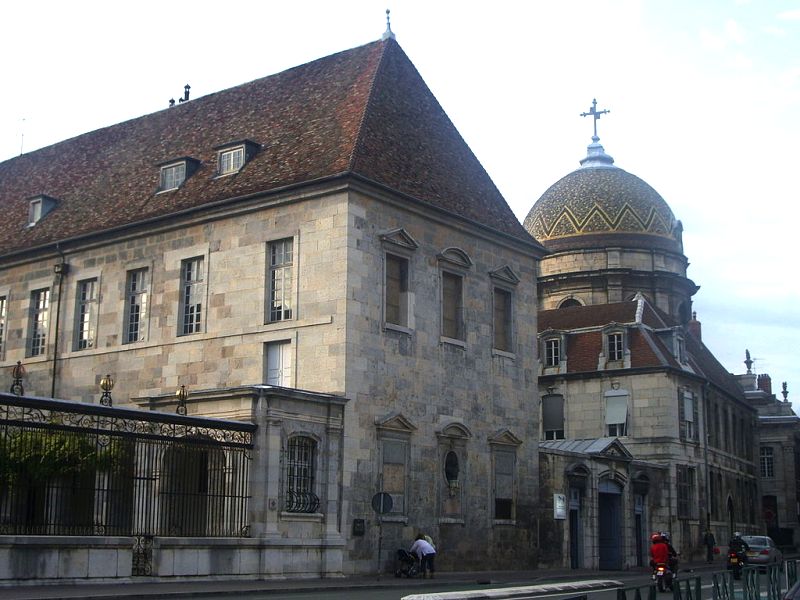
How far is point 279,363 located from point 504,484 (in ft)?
25.7

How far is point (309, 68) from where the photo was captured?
35469mm

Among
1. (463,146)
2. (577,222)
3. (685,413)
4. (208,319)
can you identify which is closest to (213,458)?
(208,319)

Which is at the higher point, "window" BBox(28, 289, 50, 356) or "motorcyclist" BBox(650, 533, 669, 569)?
"window" BBox(28, 289, 50, 356)

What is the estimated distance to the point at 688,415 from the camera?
50.4 meters

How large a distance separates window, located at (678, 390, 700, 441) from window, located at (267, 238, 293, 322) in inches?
992

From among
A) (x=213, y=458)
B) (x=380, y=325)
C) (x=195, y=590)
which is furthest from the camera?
(x=380, y=325)

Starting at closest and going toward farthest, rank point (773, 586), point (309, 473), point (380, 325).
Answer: point (773, 586) → point (309, 473) → point (380, 325)

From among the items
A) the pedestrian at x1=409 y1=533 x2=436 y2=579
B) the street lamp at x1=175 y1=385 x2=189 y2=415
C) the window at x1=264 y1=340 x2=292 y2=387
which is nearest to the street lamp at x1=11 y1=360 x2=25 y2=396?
the street lamp at x1=175 y1=385 x2=189 y2=415

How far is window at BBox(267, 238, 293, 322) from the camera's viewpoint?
29578 mm

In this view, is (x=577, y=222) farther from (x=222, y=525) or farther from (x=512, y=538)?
(x=222, y=525)

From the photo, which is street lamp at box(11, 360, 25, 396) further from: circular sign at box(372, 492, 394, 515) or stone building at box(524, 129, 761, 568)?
stone building at box(524, 129, 761, 568)

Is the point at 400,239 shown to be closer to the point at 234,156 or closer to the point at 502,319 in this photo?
the point at 502,319

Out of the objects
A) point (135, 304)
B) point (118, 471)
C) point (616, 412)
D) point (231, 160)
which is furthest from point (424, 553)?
point (616, 412)

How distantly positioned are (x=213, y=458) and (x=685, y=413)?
101 ft
